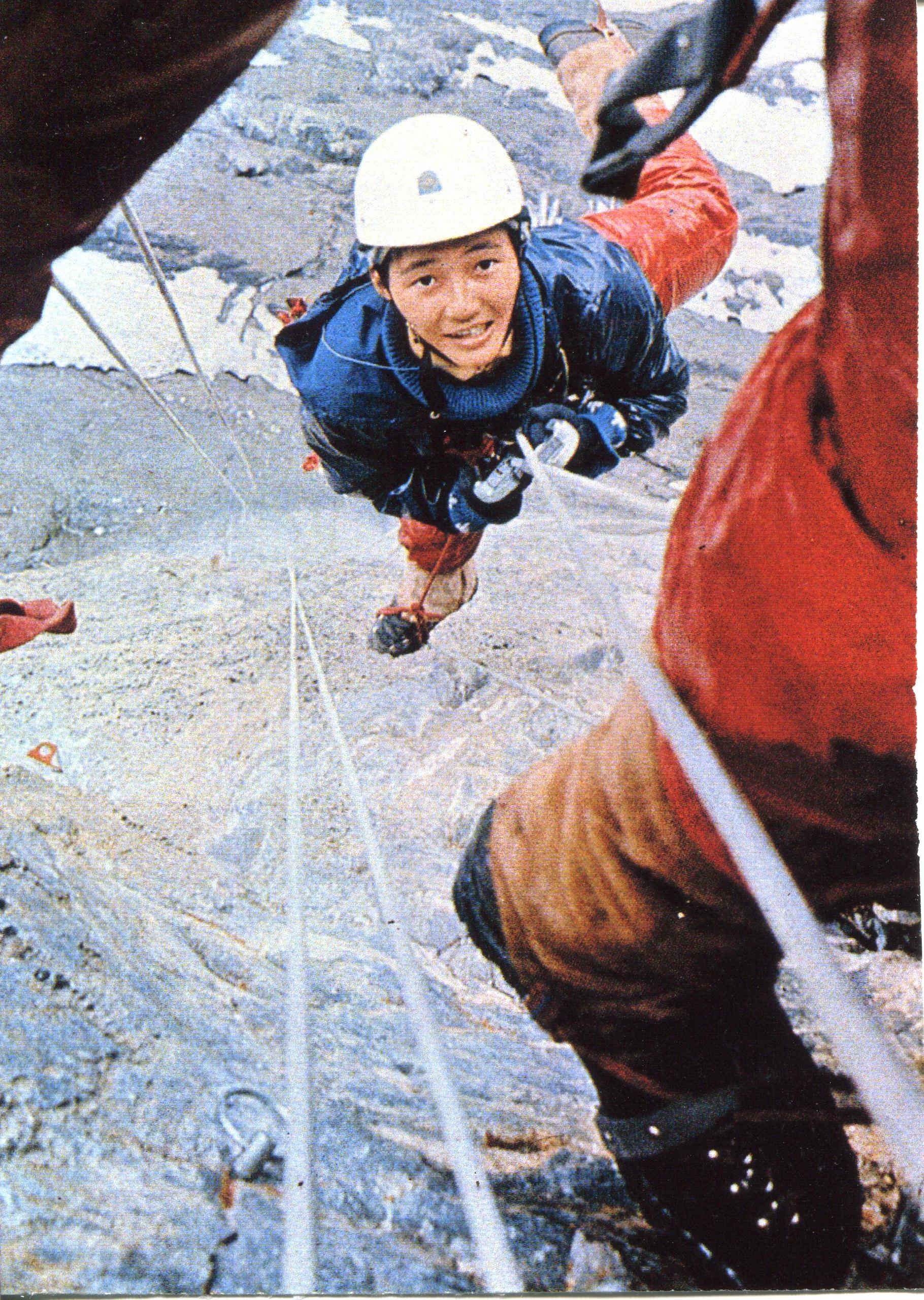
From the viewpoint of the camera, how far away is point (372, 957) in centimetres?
83

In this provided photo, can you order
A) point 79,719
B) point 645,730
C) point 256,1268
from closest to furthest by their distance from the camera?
point 256,1268 < point 645,730 < point 79,719

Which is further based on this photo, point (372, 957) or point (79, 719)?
point (79, 719)

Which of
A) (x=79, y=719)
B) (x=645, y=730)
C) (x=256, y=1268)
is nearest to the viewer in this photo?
(x=256, y=1268)

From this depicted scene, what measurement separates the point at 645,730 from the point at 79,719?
710mm

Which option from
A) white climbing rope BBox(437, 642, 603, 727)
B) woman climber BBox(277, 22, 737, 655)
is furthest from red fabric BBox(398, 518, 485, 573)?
white climbing rope BBox(437, 642, 603, 727)

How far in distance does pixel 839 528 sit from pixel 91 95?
1.02 metres

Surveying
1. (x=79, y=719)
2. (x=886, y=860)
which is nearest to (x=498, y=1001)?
Result: (x=886, y=860)

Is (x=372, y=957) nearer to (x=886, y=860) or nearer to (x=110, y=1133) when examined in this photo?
(x=110, y=1133)

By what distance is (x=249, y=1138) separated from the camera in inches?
29.7

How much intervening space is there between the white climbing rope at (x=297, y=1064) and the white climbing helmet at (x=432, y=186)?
0.59 meters

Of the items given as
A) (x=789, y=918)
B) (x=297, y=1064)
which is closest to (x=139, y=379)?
(x=297, y=1064)

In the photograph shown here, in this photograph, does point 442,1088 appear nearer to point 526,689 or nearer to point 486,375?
point 526,689

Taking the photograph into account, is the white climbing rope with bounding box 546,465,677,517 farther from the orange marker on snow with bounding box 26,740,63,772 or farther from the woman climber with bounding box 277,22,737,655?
the orange marker on snow with bounding box 26,740,63,772

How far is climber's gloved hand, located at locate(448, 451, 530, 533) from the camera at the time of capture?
3.32ft
